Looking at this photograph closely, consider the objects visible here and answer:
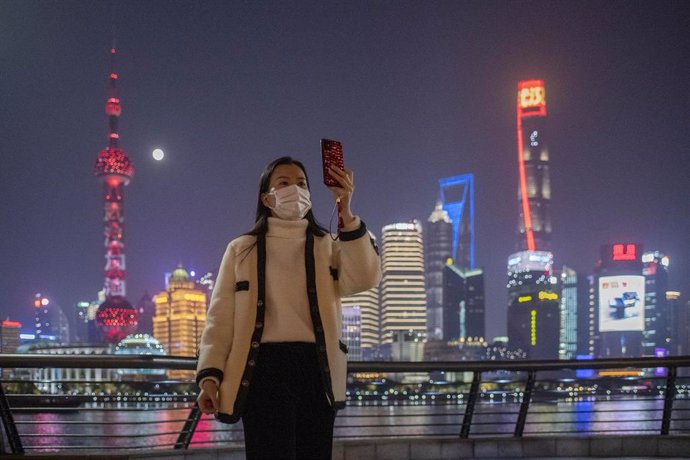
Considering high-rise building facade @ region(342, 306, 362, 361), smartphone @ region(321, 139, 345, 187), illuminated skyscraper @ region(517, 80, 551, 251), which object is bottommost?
high-rise building facade @ region(342, 306, 362, 361)

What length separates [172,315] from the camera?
143000 millimetres

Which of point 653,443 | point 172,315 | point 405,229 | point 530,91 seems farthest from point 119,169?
point 653,443

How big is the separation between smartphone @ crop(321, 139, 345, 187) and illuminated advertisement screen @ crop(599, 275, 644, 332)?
127 m

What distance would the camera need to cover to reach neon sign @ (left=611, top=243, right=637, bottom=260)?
13300cm

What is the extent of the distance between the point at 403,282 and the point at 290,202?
158164mm

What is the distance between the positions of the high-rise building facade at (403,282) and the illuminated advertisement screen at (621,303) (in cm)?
3465

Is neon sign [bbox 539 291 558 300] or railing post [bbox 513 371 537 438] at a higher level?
railing post [bbox 513 371 537 438]

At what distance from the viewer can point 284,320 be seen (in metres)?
2.69

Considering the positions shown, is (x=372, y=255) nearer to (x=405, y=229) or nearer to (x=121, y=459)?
(x=121, y=459)

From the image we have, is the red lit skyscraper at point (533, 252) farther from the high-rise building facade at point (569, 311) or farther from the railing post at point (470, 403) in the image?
the railing post at point (470, 403)

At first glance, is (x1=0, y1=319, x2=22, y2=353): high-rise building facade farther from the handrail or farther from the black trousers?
the black trousers

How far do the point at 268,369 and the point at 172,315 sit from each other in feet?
472

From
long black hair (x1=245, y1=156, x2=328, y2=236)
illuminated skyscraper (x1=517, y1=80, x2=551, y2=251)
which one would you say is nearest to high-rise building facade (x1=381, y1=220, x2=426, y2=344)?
illuminated skyscraper (x1=517, y1=80, x2=551, y2=251)

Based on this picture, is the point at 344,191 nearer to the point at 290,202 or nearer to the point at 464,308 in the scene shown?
the point at 290,202
